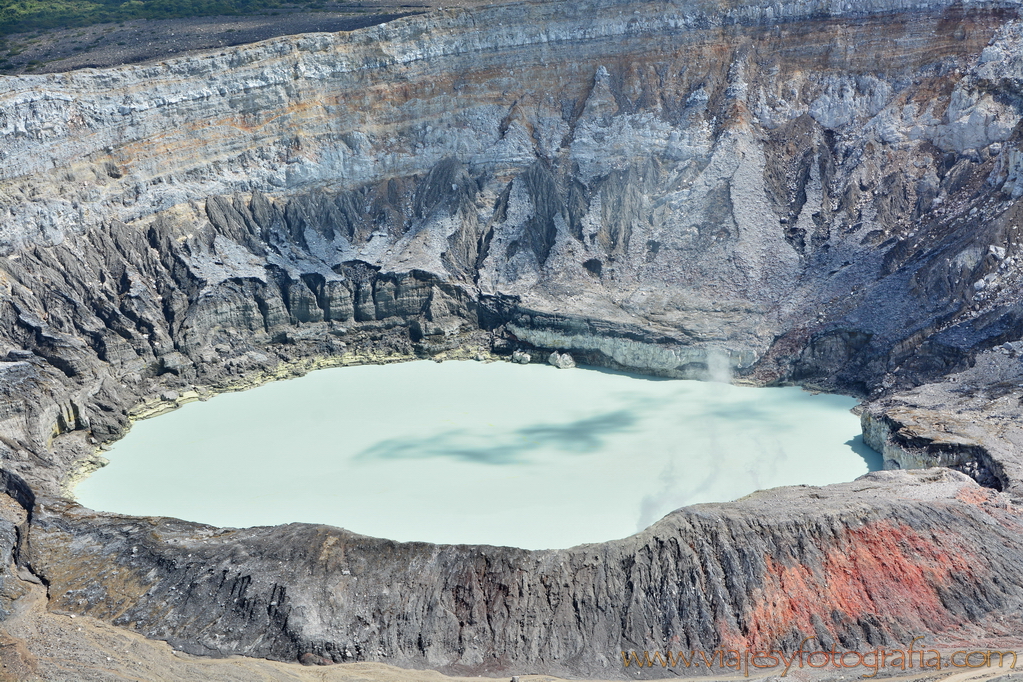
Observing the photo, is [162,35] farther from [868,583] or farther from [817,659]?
[817,659]

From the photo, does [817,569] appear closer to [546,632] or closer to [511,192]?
[546,632]

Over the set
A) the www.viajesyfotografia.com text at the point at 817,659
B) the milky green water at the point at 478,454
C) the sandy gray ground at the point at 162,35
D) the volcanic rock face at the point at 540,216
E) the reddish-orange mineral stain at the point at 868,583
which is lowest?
the www.viajesyfotografia.com text at the point at 817,659

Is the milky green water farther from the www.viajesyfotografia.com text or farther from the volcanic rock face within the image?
the www.viajesyfotografia.com text

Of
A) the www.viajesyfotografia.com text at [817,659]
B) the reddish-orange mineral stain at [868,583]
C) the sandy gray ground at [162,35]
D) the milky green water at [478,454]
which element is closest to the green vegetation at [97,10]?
the sandy gray ground at [162,35]

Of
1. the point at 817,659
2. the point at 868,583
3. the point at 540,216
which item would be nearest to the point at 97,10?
the point at 540,216

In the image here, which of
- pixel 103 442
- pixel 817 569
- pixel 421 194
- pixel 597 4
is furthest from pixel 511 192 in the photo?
pixel 817 569

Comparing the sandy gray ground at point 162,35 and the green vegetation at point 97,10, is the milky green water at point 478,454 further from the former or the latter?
the green vegetation at point 97,10
